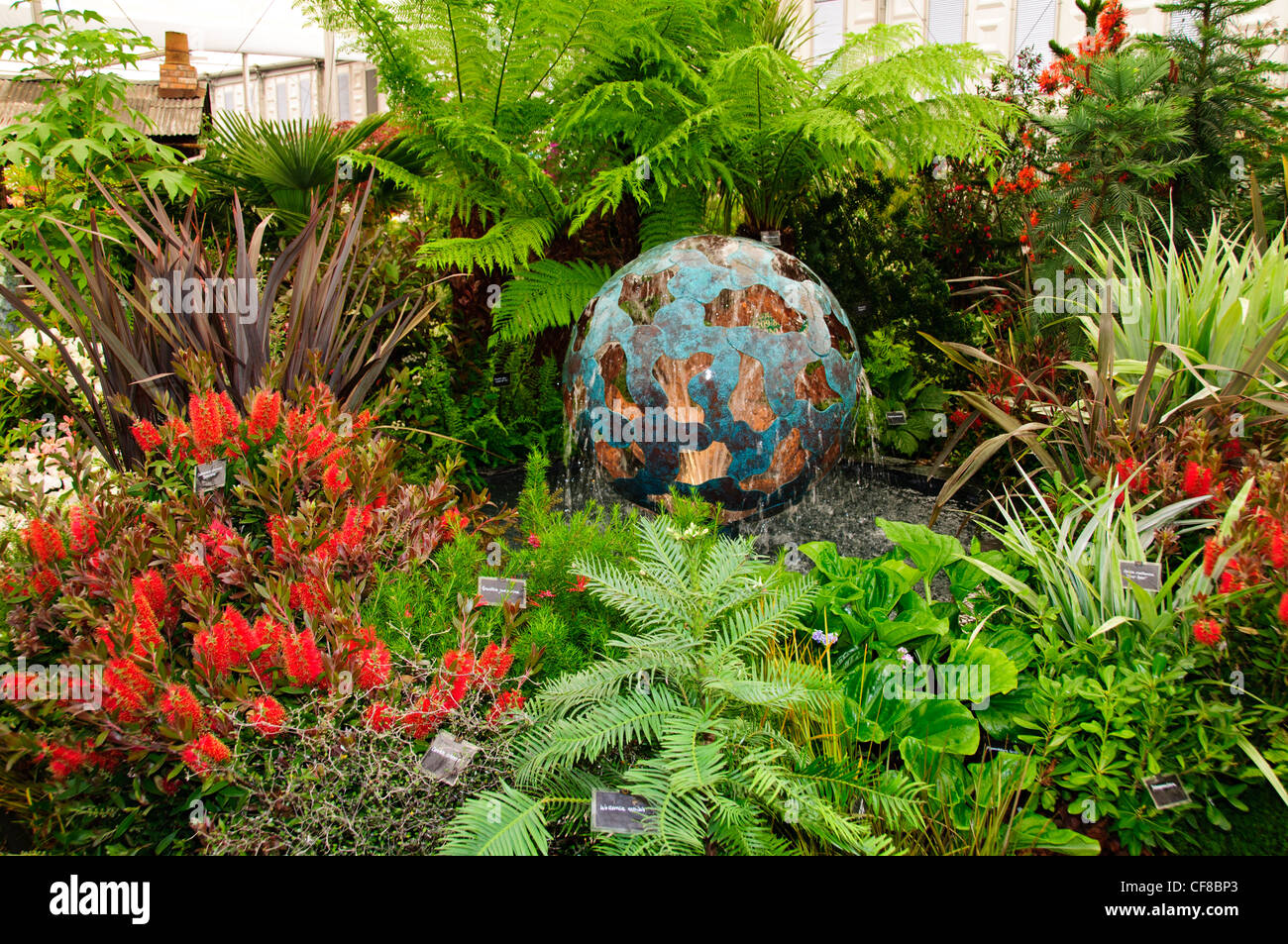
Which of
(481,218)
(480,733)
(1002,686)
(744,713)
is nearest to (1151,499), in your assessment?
(1002,686)

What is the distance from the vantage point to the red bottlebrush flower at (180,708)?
1512 mm

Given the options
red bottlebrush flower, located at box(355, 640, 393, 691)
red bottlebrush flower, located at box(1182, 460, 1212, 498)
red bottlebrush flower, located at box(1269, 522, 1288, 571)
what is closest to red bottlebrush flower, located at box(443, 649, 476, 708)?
red bottlebrush flower, located at box(355, 640, 393, 691)

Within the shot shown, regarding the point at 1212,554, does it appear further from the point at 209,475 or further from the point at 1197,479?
the point at 209,475

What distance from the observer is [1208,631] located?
1.68 meters

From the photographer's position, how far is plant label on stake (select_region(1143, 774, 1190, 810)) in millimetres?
1656

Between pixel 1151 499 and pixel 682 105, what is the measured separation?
9.33 feet

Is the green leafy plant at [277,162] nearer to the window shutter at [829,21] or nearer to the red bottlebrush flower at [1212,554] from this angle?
the red bottlebrush flower at [1212,554]

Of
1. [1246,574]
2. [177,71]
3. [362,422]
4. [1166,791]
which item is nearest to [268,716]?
[362,422]

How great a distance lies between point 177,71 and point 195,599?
8197 mm

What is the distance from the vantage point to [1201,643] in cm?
174

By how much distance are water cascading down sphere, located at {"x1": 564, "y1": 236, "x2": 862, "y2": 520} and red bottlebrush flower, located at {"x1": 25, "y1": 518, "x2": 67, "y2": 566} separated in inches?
76.0

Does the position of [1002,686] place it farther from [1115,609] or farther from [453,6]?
[453,6]

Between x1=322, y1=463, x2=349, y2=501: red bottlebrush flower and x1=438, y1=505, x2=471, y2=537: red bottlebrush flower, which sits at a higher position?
x1=322, y1=463, x2=349, y2=501: red bottlebrush flower

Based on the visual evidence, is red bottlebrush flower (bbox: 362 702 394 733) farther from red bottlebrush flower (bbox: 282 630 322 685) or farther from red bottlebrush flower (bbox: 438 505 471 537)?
red bottlebrush flower (bbox: 438 505 471 537)
